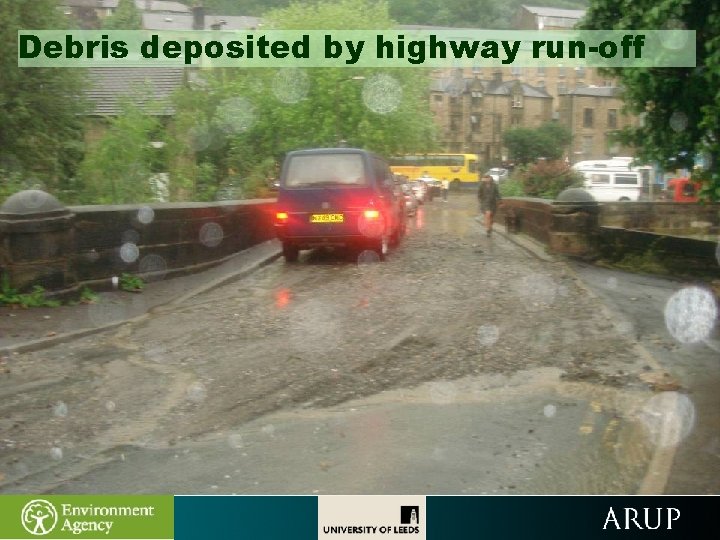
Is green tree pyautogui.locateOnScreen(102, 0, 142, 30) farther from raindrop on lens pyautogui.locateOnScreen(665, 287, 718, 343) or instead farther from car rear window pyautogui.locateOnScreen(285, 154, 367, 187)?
raindrop on lens pyautogui.locateOnScreen(665, 287, 718, 343)

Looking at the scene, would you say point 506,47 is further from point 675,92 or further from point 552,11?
point 552,11

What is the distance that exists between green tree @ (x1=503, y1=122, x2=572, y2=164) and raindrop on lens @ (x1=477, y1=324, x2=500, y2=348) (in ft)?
262

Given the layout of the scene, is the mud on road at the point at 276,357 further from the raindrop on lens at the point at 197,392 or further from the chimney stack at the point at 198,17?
the chimney stack at the point at 198,17

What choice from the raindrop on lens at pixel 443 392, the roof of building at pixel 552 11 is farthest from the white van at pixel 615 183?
the roof of building at pixel 552 11

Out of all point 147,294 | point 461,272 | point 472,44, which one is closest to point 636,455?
point 472,44

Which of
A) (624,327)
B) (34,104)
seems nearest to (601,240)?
(624,327)

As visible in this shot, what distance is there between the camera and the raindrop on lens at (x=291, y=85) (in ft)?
163

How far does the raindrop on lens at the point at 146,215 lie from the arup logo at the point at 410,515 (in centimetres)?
1017

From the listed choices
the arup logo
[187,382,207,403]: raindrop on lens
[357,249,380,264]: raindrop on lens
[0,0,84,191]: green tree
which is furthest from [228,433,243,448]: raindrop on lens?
[0,0,84,191]: green tree

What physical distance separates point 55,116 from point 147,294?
2005cm

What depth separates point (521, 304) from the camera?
12.1m

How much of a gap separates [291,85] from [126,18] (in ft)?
181

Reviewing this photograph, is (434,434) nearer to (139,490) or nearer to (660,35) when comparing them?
(139,490)

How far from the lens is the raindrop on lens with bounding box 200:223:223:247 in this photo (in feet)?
52.5
